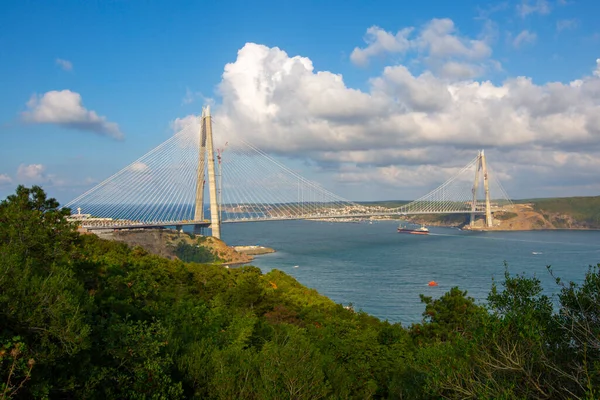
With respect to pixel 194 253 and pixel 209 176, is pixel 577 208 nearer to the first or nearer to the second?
pixel 209 176

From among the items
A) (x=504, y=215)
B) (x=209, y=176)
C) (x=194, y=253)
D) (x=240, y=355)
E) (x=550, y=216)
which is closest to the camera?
(x=240, y=355)

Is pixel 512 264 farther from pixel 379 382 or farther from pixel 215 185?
pixel 379 382

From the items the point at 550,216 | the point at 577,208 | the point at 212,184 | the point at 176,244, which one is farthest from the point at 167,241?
the point at 577,208

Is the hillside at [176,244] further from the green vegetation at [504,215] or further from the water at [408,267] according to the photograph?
the green vegetation at [504,215]

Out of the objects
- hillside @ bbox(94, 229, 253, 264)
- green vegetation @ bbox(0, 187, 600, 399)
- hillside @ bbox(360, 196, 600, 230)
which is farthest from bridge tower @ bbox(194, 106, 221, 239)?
hillside @ bbox(360, 196, 600, 230)

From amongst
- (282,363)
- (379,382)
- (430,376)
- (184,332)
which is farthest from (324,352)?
(430,376)
